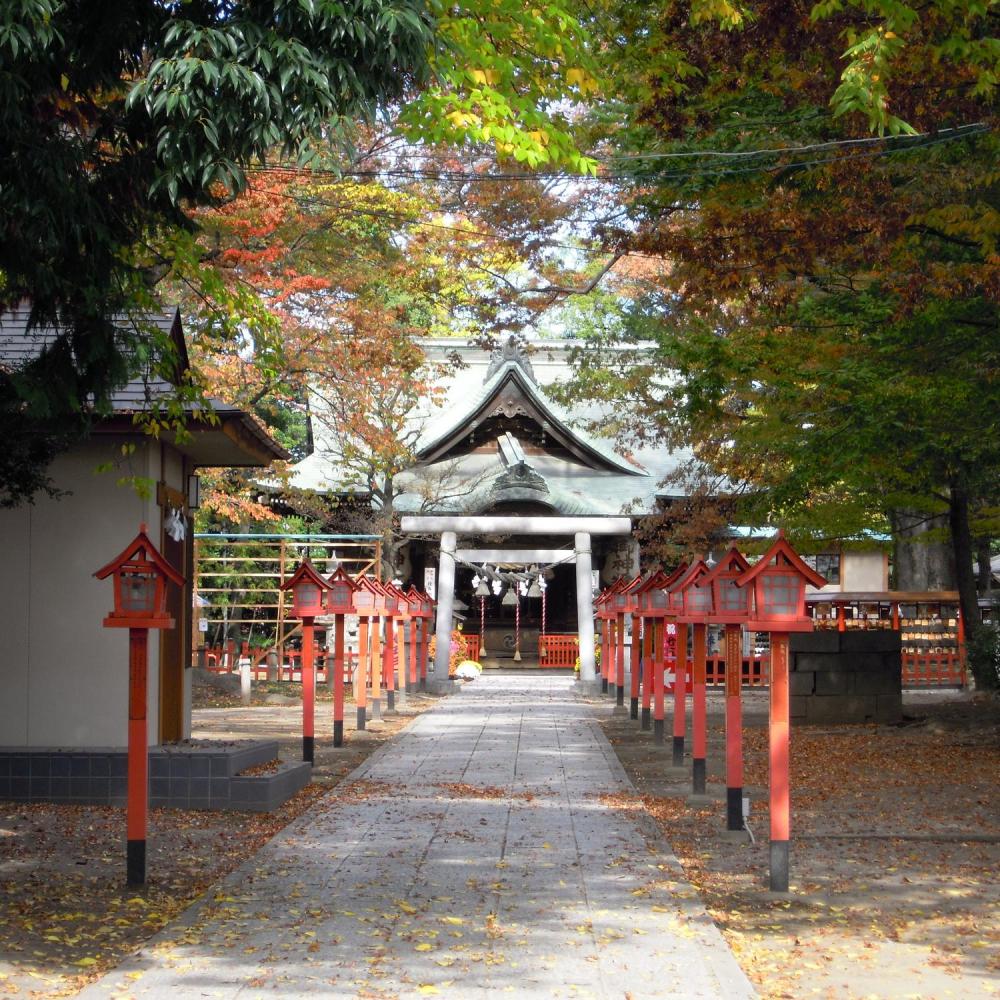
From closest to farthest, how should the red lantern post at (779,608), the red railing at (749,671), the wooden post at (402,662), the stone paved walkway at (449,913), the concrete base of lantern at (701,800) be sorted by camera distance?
the stone paved walkway at (449,913)
the red lantern post at (779,608)
the concrete base of lantern at (701,800)
the wooden post at (402,662)
the red railing at (749,671)

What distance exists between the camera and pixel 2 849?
964cm

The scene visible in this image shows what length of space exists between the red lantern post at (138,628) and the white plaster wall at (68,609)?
395 centimetres

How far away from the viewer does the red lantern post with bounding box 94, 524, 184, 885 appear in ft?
27.8

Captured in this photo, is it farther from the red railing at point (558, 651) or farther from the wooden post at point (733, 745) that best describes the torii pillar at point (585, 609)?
the wooden post at point (733, 745)

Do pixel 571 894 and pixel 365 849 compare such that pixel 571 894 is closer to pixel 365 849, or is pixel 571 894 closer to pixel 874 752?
pixel 365 849

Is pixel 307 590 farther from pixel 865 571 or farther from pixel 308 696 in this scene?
pixel 865 571

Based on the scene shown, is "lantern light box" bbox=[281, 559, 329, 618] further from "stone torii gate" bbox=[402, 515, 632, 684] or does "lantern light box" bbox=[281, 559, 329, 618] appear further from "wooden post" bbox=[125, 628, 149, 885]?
"stone torii gate" bbox=[402, 515, 632, 684]

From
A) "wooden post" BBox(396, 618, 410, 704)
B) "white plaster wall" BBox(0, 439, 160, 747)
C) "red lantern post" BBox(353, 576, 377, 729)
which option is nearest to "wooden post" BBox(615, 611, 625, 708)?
"wooden post" BBox(396, 618, 410, 704)

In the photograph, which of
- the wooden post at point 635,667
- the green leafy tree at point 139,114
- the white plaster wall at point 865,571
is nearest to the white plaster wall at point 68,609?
the green leafy tree at point 139,114

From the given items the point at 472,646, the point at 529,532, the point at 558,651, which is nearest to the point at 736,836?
the point at 529,532

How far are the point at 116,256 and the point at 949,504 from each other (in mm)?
14704

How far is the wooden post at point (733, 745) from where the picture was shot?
416 inches

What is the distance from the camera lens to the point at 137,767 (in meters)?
8.59

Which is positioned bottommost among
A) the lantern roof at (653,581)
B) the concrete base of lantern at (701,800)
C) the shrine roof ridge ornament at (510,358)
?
the concrete base of lantern at (701,800)
